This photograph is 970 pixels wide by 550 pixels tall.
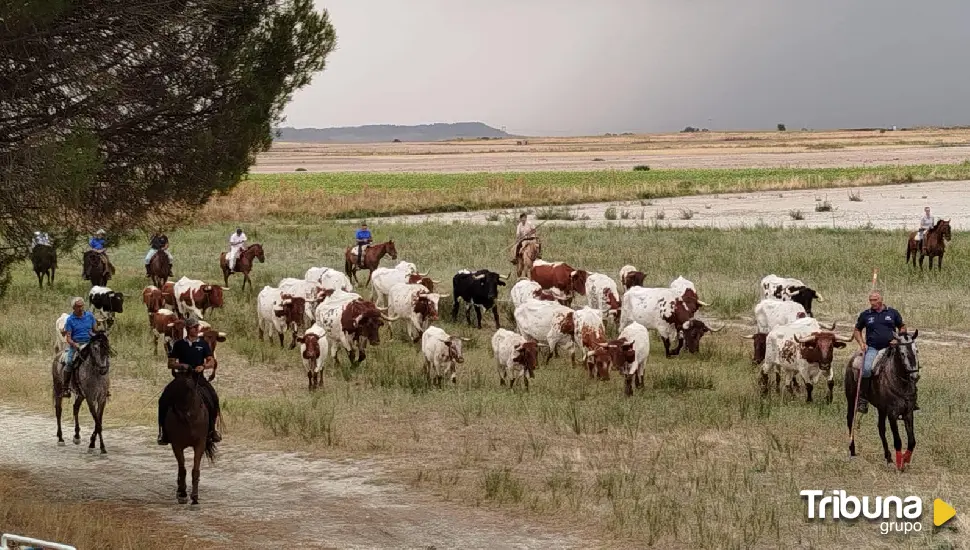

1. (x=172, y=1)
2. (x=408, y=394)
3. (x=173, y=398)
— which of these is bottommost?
(x=408, y=394)

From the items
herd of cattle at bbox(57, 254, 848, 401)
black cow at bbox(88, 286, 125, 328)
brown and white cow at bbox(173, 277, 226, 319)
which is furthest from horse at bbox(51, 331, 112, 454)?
brown and white cow at bbox(173, 277, 226, 319)

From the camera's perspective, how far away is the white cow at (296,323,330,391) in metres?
20.8

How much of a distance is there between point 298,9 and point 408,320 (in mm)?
10379

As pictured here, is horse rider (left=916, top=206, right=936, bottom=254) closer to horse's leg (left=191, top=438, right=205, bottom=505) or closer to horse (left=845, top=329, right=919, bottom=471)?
horse (left=845, top=329, right=919, bottom=471)

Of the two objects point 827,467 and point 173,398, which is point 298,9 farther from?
point 827,467

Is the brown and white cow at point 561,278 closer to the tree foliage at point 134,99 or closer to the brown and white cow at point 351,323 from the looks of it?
the brown and white cow at point 351,323

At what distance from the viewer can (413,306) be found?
82.9 feet

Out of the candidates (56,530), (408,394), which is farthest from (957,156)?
(56,530)

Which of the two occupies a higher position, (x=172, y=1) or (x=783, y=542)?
(x=172, y=1)

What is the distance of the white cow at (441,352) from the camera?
69.4 feet

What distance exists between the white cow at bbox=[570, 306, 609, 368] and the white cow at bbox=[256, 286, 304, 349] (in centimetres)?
632

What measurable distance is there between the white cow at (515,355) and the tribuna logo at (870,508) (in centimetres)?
739

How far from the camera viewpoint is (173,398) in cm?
1399

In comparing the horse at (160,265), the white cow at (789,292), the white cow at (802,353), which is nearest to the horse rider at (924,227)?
the white cow at (789,292)
